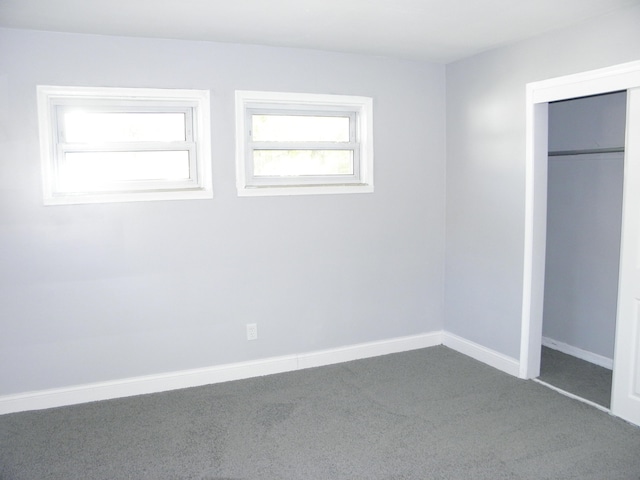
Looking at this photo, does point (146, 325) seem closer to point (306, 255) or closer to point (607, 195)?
point (306, 255)

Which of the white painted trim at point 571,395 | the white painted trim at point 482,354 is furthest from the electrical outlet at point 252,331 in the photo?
the white painted trim at point 571,395

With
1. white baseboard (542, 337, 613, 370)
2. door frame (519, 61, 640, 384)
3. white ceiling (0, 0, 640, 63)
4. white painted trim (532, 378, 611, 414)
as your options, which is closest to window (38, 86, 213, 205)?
white ceiling (0, 0, 640, 63)

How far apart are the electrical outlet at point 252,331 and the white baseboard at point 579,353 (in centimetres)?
248

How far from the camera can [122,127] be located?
140 inches

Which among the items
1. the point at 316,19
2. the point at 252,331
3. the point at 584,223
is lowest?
the point at 252,331

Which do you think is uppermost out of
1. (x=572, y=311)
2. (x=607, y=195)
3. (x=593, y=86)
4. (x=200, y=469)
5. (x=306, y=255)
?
(x=593, y=86)

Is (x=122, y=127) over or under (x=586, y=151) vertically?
over

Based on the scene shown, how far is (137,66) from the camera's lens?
3438 mm

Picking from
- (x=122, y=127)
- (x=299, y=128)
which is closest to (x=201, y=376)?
(x=122, y=127)

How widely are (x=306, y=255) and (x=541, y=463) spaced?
206cm

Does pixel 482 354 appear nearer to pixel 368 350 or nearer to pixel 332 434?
pixel 368 350

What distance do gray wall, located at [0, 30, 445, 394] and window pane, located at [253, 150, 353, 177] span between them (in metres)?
0.23

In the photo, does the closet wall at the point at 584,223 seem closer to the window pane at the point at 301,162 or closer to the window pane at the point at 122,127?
the window pane at the point at 301,162

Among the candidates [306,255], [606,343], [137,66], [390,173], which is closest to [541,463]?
[606,343]
